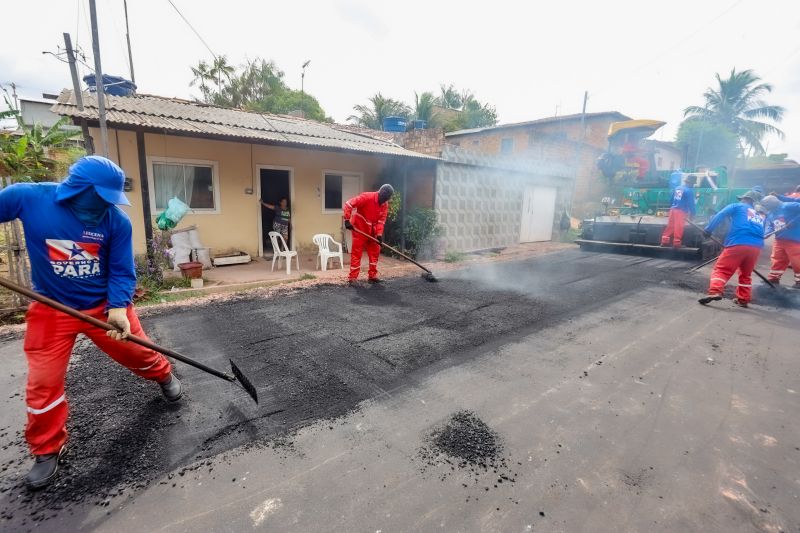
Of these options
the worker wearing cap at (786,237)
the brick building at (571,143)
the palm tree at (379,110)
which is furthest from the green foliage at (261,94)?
the worker wearing cap at (786,237)

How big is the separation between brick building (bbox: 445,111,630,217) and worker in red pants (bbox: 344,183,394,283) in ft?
42.6

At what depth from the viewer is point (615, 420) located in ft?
8.60

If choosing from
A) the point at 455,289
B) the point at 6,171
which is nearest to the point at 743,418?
the point at 455,289

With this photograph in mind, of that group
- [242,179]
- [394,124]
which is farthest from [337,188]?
[394,124]

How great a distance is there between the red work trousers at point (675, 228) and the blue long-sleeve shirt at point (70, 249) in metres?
10.0

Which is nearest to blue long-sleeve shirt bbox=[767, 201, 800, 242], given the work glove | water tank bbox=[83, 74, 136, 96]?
the work glove

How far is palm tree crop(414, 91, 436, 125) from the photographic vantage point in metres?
25.9

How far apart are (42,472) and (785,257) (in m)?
9.65

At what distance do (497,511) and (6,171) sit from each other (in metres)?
11.8

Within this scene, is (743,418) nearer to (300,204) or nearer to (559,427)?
(559,427)

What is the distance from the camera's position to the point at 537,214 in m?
12.9

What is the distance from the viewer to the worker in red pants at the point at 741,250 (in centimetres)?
516

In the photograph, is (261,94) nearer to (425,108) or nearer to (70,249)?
(425,108)

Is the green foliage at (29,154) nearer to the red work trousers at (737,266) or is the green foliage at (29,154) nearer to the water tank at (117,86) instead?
Answer: the water tank at (117,86)
